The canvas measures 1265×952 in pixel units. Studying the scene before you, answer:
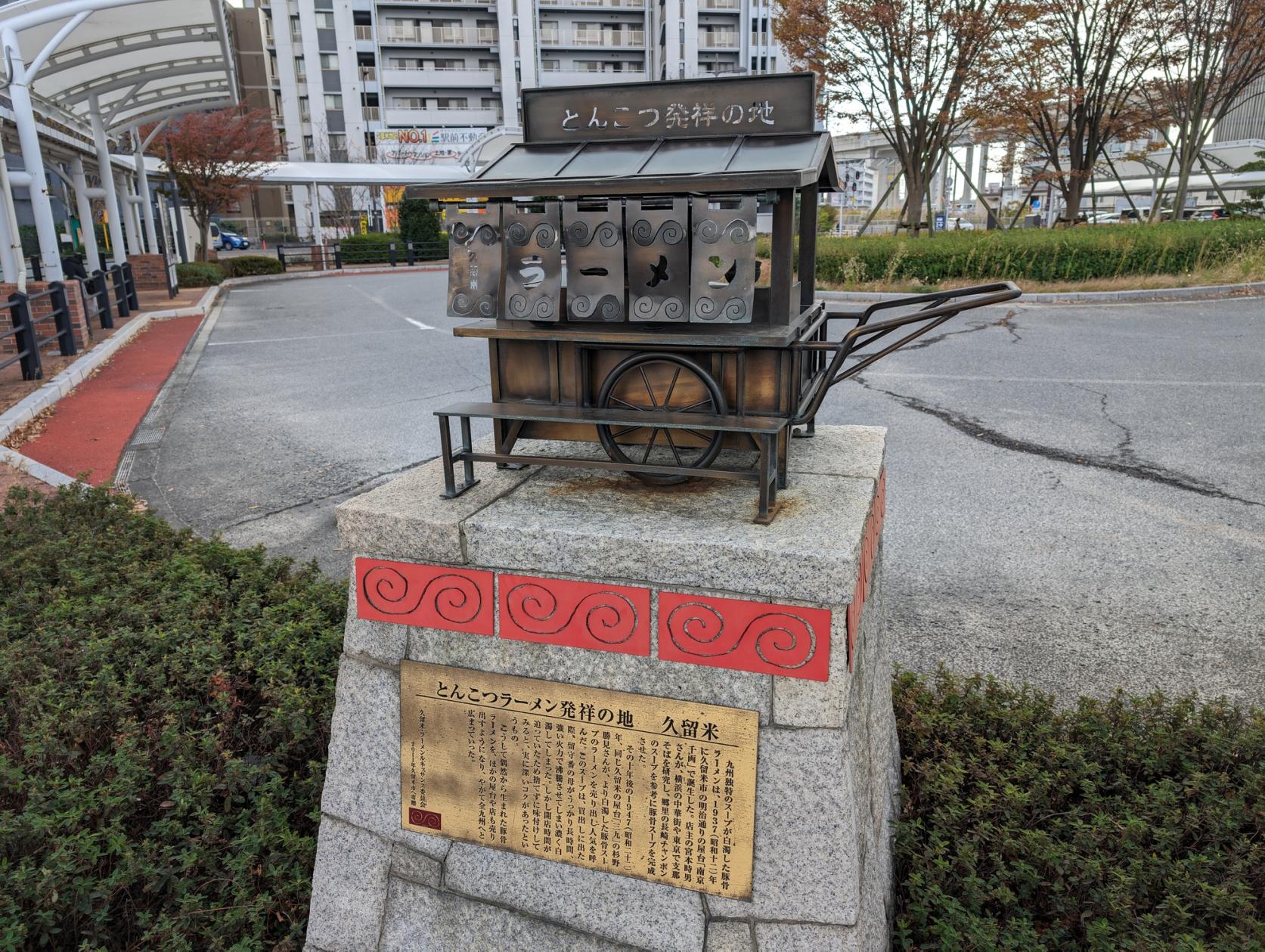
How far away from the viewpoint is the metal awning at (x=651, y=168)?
200cm

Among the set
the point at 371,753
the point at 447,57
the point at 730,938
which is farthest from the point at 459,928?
the point at 447,57

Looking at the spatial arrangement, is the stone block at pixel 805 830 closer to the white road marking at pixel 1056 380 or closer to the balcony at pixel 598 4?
the white road marking at pixel 1056 380

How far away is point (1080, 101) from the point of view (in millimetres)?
21312

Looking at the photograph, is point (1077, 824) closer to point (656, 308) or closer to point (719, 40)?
point (656, 308)

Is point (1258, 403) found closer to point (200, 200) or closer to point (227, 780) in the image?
point (227, 780)

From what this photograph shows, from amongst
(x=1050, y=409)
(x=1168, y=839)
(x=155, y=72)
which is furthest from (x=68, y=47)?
(x=1168, y=839)

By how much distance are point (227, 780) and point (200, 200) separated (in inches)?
1192

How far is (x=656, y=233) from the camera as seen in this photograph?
214 centimetres

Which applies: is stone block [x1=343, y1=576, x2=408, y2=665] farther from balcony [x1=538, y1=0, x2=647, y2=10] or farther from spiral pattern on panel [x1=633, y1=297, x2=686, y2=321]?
balcony [x1=538, y1=0, x2=647, y2=10]

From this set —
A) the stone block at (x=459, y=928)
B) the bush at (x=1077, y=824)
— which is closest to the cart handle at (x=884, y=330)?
the bush at (x=1077, y=824)

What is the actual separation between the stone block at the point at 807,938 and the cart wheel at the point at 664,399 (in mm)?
1076

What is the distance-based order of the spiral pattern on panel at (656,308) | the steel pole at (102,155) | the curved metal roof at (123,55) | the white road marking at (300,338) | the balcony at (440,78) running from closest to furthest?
1. the spiral pattern on panel at (656,308)
2. the curved metal roof at (123,55)
3. the white road marking at (300,338)
4. the steel pole at (102,155)
5. the balcony at (440,78)

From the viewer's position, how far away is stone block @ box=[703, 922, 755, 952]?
211 centimetres

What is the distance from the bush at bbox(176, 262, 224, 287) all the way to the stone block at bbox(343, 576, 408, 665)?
2381 centimetres
